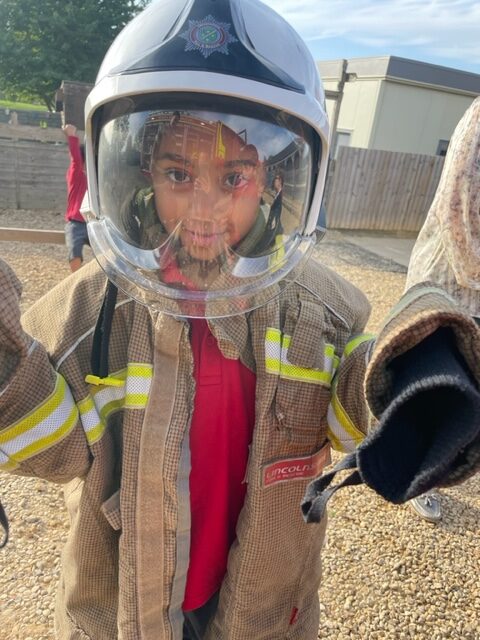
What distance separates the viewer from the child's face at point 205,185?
118 centimetres

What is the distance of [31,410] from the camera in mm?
1067

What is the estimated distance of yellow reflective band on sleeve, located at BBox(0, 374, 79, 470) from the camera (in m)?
1.07

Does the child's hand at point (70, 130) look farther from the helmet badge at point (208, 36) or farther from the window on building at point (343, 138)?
the window on building at point (343, 138)

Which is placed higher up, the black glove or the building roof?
the building roof

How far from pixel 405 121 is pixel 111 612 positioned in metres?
15.8

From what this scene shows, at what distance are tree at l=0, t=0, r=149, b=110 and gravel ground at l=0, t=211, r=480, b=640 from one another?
22.5m

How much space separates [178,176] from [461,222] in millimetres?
1378

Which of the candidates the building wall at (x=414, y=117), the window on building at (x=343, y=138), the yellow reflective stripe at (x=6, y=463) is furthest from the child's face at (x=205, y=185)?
the window on building at (x=343, y=138)

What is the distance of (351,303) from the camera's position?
4.53 feet

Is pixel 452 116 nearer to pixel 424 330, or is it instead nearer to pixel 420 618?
pixel 420 618

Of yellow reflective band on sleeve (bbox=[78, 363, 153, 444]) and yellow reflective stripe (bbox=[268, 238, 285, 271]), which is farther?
yellow reflective stripe (bbox=[268, 238, 285, 271])

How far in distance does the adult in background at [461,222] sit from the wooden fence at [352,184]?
7392 millimetres

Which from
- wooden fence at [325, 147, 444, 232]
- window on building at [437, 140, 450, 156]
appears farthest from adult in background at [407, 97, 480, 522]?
window on building at [437, 140, 450, 156]

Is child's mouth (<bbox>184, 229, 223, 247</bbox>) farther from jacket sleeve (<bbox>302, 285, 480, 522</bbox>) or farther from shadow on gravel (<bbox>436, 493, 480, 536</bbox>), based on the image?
shadow on gravel (<bbox>436, 493, 480, 536</bbox>)
